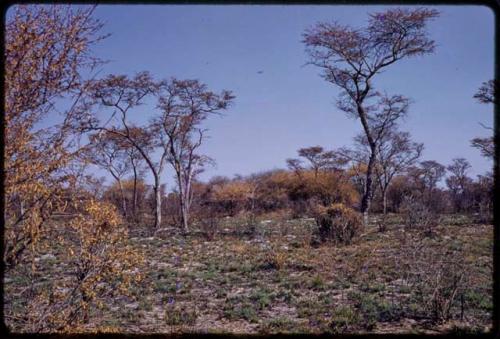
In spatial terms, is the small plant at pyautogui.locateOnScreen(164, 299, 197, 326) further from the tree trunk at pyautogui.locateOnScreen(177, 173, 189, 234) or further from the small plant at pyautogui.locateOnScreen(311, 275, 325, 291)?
the tree trunk at pyautogui.locateOnScreen(177, 173, 189, 234)

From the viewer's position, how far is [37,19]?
4.18m

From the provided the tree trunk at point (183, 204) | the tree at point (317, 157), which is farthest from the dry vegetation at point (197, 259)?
the tree at point (317, 157)

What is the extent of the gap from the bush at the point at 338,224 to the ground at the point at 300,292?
86 cm

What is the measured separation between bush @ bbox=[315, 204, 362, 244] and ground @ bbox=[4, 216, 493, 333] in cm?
86

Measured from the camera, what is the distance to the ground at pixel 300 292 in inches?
218

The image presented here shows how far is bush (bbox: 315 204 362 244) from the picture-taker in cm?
1303

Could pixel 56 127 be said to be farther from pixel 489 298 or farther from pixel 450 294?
pixel 489 298

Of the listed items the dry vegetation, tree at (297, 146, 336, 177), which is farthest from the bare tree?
the dry vegetation

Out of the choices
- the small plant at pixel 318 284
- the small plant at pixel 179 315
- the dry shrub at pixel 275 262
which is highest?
the dry shrub at pixel 275 262

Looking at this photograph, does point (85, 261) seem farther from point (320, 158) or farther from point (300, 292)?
point (320, 158)

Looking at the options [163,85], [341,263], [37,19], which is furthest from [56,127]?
[163,85]

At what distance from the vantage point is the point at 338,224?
13141mm

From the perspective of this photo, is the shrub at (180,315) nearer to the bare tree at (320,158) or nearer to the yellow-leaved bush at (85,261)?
the yellow-leaved bush at (85,261)

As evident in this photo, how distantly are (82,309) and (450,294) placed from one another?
15.9ft
